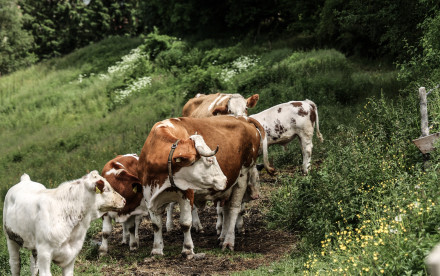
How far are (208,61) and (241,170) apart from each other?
Result: 62.5ft

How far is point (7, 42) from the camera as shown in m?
48.0

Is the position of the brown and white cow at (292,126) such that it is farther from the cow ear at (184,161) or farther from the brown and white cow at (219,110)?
the cow ear at (184,161)

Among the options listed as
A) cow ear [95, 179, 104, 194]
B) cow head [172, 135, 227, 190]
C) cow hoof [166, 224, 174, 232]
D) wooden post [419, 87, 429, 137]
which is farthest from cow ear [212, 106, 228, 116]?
cow ear [95, 179, 104, 194]

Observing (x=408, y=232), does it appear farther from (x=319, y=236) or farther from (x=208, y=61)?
(x=208, y=61)

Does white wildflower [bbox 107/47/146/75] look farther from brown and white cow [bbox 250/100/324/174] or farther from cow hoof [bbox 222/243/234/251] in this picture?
cow hoof [bbox 222/243/234/251]

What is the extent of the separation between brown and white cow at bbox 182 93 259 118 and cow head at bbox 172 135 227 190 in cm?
317

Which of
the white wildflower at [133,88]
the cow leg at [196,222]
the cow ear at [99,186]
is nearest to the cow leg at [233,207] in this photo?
the cow leg at [196,222]

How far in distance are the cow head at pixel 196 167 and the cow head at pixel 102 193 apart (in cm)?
121

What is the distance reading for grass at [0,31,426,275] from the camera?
702 centimetres

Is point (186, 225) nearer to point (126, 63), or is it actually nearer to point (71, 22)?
point (126, 63)

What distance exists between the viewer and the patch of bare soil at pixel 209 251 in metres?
8.23

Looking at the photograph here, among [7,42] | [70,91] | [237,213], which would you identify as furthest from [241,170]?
[7,42]

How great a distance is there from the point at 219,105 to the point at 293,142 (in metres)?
4.40

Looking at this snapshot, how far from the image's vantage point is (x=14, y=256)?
765 cm
